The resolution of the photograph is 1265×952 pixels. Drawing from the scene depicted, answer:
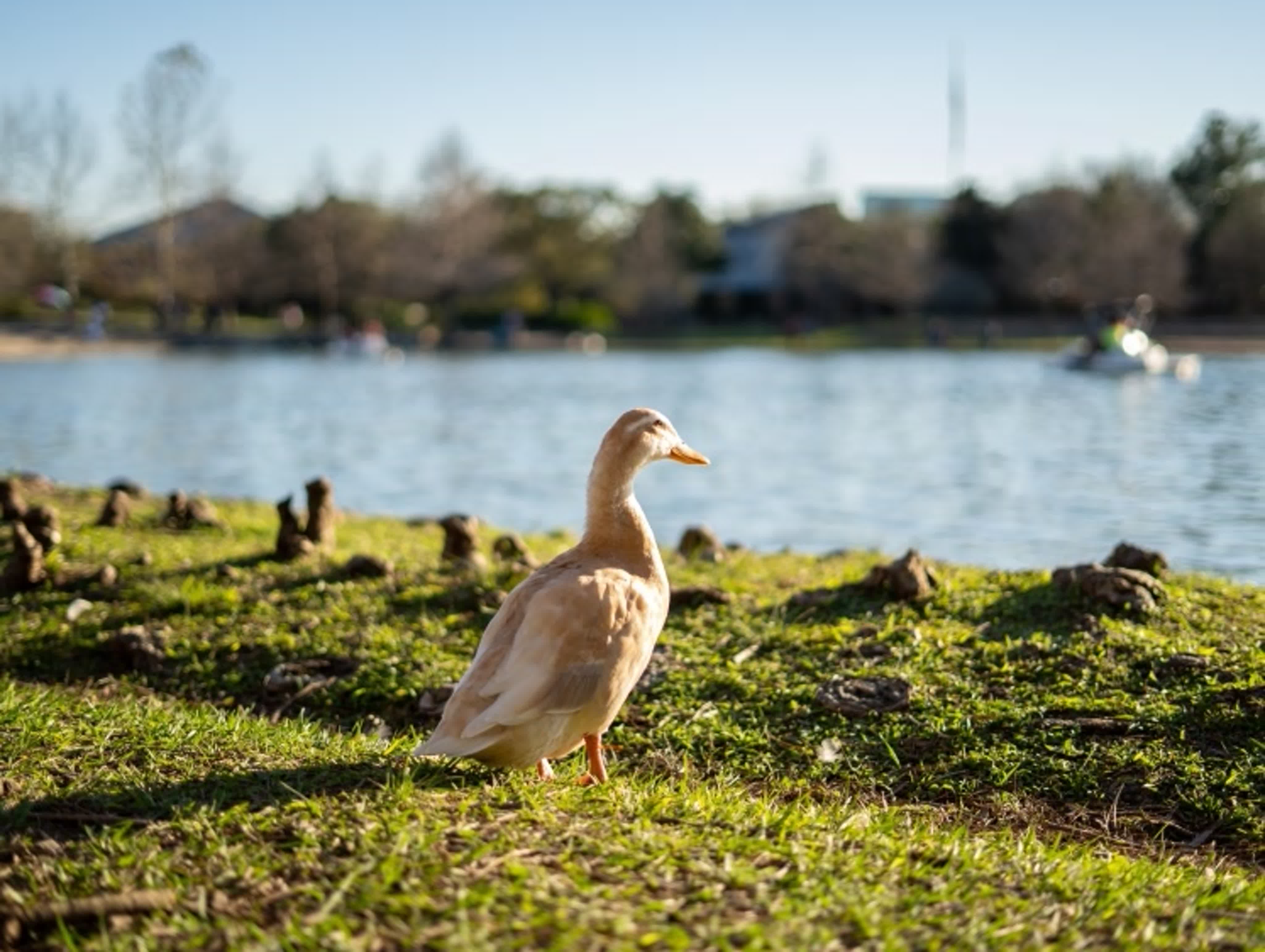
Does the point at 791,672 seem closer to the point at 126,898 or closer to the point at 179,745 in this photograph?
the point at 179,745

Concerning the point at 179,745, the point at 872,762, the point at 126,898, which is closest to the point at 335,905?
the point at 126,898

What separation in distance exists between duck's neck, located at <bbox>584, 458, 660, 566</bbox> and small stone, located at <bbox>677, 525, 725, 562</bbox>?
9.88ft

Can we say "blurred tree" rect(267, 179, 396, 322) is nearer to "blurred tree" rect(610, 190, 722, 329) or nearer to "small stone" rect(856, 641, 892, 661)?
"blurred tree" rect(610, 190, 722, 329)

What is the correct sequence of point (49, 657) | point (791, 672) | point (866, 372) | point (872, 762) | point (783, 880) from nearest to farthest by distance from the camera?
point (783, 880) → point (872, 762) → point (791, 672) → point (49, 657) → point (866, 372)

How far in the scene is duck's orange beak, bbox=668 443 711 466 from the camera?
3756 mm

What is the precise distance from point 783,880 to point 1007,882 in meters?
0.49

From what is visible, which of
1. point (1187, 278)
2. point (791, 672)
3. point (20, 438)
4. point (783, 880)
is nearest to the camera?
point (783, 880)

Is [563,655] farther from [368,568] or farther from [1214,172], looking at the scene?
[1214,172]

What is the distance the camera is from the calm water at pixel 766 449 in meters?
10.5

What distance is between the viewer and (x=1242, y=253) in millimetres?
46094

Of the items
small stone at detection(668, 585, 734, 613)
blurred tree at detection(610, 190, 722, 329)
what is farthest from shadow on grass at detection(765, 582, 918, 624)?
blurred tree at detection(610, 190, 722, 329)

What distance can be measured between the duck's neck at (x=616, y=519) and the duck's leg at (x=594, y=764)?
476 millimetres

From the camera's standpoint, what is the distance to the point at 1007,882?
2.76 meters

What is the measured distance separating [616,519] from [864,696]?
1.31 meters
